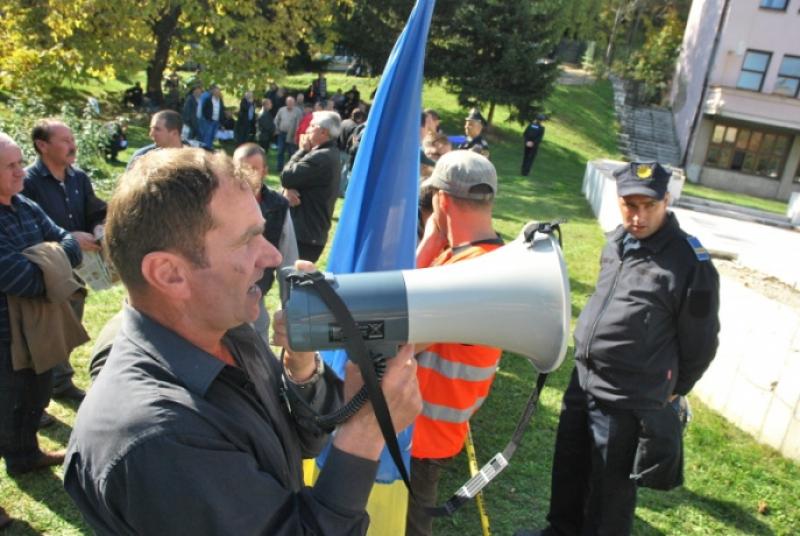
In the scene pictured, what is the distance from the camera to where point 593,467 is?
3.04m

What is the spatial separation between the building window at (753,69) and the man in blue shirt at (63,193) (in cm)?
2708

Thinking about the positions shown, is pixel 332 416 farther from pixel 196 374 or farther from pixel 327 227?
pixel 327 227

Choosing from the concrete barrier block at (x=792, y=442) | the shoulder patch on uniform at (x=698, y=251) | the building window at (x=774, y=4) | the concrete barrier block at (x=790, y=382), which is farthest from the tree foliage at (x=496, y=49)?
the shoulder patch on uniform at (x=698, y=251)

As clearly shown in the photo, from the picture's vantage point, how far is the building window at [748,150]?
84.1 feet

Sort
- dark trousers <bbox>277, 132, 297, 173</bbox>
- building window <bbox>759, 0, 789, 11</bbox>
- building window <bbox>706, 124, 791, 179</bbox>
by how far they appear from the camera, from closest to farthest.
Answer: dark trousers <bbox>277, 132, 297, 173</bbox> → building window <bbox>759, 0, 789, 11</bbox> → building window <bbox>706, 124, 791, 179</bbox>

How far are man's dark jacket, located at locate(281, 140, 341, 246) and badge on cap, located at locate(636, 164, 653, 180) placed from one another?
2.96 meters

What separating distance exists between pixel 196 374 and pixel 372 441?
1.39 feet

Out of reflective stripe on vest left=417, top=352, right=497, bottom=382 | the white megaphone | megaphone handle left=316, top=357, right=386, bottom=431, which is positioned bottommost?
reflective stripe on vest left=417, top=352, right=497, bottom=382

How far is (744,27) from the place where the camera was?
23.9 meters

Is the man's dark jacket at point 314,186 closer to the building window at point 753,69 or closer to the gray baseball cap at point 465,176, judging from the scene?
the gray baseball cap at point 465,176

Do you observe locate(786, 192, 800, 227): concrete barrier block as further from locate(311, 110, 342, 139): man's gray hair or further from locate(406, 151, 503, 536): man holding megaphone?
locate(406, 151, 503, 536): man holding megaphone

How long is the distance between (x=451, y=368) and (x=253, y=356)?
1.19m

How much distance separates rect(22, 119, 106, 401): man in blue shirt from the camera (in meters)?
3.89

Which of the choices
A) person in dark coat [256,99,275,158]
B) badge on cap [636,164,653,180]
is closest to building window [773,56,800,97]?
person in dark coat [256,99,275,158]
